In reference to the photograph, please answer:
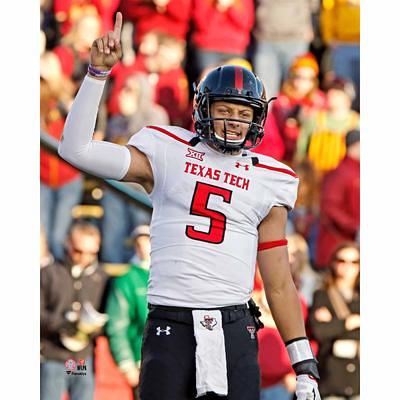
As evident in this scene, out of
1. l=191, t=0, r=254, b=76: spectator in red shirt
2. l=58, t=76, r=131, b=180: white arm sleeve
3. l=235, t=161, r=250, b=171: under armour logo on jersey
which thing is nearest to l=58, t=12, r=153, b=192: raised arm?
l=58, t=76, r=131, b=180: white arm sleeve

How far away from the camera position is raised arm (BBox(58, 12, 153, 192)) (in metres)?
3.36

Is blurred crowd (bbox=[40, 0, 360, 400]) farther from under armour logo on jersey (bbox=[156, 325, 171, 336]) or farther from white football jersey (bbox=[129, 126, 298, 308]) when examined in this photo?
under armour logo on jersey (bbox=[156, 325, 171, 336])

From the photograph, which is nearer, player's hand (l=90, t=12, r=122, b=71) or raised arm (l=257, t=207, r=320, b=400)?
player's hand (l=90, t=12, r=122, b=71)

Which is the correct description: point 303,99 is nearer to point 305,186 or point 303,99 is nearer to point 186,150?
point 305,186

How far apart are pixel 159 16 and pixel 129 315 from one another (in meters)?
1.96

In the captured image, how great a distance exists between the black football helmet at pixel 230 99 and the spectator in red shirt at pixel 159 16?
2.81 metres

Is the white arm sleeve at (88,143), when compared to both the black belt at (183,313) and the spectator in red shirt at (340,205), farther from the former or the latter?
the spectator in red shirt at (340,205)

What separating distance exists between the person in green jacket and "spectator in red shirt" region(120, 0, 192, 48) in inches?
55.9

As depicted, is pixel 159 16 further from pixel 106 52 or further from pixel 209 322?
pixel 209 322

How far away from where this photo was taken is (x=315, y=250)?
6.42 metres

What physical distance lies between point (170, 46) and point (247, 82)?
112 inches

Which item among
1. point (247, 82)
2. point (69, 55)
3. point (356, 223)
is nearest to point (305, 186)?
point (356, 223)

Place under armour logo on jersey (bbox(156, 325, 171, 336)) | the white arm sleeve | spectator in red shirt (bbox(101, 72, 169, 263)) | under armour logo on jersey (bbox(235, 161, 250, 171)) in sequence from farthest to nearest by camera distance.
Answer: spectator in red shirt (bbox(101, 72, 169, 263))
under armour logo on jersey (bbox(235, 161, 250, 171))
under armour logo on jersey (bbox(156, 325, 171, 336))
the white arm sleeve

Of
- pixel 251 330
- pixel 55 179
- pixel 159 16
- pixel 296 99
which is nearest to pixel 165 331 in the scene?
pixel 251 330
